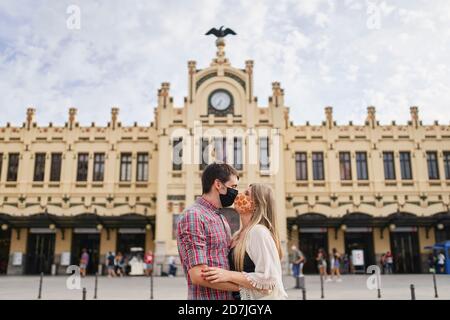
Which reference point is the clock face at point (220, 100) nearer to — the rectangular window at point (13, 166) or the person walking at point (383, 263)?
the person walking at point (383, 263)

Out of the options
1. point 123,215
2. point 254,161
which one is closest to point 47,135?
point 123,215

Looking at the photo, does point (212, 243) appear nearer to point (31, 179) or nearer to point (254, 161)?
point (254, 161)

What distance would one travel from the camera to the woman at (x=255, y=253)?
328cm

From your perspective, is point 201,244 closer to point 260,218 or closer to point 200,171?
point 260,218

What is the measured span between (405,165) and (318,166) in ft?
21.8

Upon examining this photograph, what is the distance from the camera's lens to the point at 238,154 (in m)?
30.7

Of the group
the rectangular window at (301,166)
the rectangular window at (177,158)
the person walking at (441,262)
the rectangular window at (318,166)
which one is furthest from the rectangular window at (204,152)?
the person walking at (441,262)

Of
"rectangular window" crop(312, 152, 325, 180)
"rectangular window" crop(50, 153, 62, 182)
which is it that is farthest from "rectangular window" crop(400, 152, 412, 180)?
"rectangular window" crop(50, 153, 62, 182)

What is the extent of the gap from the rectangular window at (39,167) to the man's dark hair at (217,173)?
107 feet

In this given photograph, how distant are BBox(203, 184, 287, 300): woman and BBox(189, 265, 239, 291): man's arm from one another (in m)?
0.03

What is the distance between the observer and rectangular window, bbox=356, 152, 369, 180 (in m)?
32.5

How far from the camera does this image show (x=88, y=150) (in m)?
33.4
